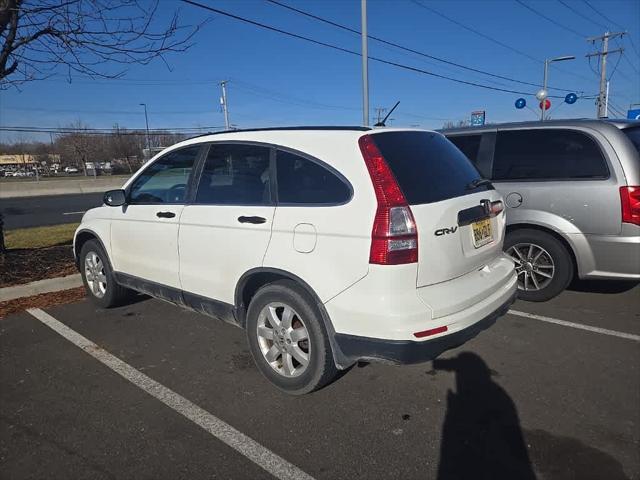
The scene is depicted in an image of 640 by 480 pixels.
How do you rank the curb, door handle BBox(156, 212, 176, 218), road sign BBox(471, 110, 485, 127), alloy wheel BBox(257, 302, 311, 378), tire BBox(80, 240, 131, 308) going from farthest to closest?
road sign BBox(471, 110, 485, 127), the curb, tire BBox(80, 240, 131, 308), door handle BBox(156, 212, 176, 218), alloy wheel BBox(257, 302, 311, 378)

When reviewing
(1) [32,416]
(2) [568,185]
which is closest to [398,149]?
(2) [568,185]

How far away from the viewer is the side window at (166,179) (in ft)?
12.5

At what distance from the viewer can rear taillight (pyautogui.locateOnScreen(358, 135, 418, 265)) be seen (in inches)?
97.0

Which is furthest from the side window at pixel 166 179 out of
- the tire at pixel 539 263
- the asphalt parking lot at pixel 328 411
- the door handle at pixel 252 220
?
the tire at pixel 539 263

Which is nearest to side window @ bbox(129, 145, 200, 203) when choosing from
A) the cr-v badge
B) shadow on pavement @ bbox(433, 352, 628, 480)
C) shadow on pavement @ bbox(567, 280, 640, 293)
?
the cr-v badge

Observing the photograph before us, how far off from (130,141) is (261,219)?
5884cm

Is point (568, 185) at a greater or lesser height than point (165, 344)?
greater

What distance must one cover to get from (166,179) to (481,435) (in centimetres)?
330

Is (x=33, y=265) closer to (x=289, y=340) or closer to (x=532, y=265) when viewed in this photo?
(x=289, y=340)

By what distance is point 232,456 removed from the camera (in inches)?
96.4

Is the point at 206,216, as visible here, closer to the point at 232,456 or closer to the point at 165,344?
the point at 165,344

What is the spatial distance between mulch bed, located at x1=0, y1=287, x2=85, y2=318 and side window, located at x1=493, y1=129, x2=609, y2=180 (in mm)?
5230

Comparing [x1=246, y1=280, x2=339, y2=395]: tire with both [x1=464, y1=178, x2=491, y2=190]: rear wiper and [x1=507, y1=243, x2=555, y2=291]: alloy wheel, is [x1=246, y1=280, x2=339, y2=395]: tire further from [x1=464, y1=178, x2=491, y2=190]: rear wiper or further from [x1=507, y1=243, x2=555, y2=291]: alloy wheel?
[x1=507, y1=243, x2=555, y2=291]: alloy wheel

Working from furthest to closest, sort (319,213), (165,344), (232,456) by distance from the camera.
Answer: (165,344), (319,213), (232,456)
